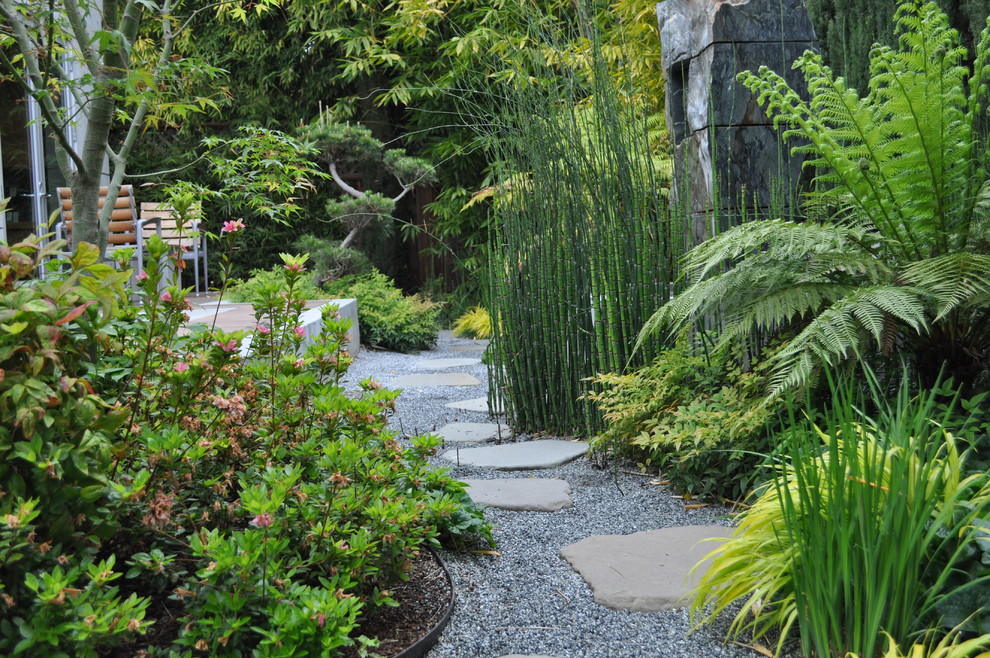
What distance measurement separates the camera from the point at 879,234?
2047mm

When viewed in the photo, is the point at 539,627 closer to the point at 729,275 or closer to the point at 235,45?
the point at 729,275

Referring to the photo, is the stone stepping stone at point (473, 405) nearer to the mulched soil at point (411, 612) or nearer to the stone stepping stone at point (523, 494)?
the stone stepping stone at point (523, 494)

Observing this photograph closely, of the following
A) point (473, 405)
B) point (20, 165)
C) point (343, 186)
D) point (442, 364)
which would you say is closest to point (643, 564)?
point (473, 405)

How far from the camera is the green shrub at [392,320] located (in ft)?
20.7

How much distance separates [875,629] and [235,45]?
884cm

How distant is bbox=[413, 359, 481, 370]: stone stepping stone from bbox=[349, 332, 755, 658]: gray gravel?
8.94 feet

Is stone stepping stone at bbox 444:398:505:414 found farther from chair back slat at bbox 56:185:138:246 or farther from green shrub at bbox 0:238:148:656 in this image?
chair back slat at bbox 56:185:138:246

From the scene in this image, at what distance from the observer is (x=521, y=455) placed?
2.79 metres

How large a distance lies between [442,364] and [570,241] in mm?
2739

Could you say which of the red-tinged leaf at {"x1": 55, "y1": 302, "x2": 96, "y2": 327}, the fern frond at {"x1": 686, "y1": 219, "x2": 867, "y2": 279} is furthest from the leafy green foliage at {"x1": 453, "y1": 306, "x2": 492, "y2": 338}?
the red-tinged leaf at {"x1": 55, "y1": 302, "x2": 96, "y2": 327}

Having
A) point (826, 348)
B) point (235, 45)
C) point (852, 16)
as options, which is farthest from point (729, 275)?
point (235, 45)

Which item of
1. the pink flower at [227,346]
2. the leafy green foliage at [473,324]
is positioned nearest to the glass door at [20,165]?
the leafy green foliage at [473,324]

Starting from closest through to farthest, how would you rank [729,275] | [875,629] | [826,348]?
1. [875,629]
2. [826,348]
3. [729,275]

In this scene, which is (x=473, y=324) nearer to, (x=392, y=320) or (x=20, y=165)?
(x=392, y=320)
